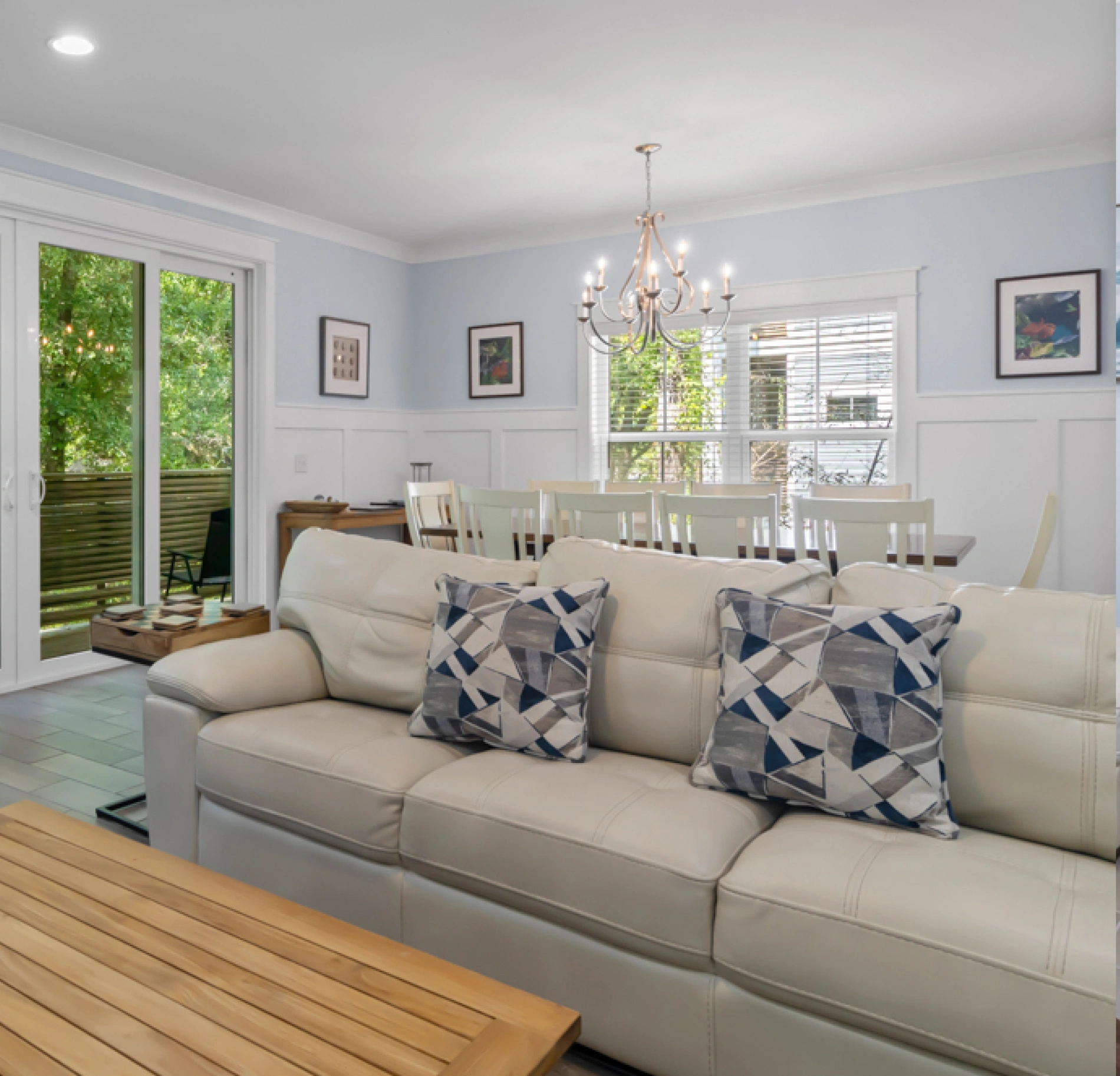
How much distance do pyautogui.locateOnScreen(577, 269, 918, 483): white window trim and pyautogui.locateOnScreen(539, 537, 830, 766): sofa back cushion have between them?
9.42 ft

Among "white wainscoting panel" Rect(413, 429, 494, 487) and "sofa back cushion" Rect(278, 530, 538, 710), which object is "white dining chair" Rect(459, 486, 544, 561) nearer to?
"sofa back cushion" Rect(278, 530, 538, 710)

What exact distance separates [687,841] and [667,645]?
Result: 547 mm

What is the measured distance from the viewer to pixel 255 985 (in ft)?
3.87

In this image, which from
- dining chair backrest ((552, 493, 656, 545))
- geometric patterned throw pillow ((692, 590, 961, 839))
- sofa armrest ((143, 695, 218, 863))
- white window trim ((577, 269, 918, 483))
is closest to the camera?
geometric patterned throw pillow ((692, 590, 961, 839))

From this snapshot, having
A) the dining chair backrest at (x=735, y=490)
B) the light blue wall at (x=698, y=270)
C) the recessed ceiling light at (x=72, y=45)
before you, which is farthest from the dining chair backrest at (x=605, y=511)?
the recessed ceiling light at (x=72, y=45)

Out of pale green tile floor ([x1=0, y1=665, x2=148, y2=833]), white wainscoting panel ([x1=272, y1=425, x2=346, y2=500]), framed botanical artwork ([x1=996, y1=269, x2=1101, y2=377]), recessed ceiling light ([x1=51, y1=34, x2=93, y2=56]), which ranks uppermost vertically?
recessed ceiling light ([x1=51, y1=34, x2=93, y2=56])

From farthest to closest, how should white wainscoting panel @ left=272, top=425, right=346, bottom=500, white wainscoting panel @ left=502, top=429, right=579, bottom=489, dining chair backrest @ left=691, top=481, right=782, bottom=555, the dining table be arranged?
white wainscoting panel @ left=502, top=429, right=579, bottom=489, white wainscoting panel @ left=272, top=425, right=346, bottom=500, dining chair backrest @ left=691, top=481, right=782, bottom=555, the dining table

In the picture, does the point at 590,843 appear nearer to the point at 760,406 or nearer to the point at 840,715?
the point at 840,715

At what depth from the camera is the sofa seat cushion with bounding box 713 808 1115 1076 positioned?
3.69 ft

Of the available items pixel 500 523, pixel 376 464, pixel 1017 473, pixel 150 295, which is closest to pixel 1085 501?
pixel 1017 473

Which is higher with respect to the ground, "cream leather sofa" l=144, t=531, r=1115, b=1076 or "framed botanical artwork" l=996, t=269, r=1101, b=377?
"framed botanical artwork" l=996, t=269, r=1101, b=377

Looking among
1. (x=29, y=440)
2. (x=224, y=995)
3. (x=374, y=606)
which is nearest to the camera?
(x=224, y=995)

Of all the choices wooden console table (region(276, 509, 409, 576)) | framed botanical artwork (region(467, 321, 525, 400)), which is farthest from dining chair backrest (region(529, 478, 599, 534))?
framed botanical artwork (region(467, 321, 525, 400))

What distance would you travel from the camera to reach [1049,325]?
409 centimetres
